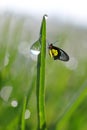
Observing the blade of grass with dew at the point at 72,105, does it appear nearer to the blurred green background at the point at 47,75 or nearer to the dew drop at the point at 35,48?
the blurred green background at the point at 47,75

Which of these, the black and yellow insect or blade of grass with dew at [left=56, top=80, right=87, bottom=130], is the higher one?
the black and yellow insect

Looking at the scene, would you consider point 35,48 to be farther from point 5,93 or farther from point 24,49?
point 5,93

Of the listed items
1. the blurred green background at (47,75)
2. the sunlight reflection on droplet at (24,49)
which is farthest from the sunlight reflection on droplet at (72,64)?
the sunlight reflection on droplet at (24,49)

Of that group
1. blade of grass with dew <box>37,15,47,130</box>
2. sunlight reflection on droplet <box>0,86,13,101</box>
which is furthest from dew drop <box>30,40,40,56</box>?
sunlight reflection on droplet <box>0,86,13,101</box>

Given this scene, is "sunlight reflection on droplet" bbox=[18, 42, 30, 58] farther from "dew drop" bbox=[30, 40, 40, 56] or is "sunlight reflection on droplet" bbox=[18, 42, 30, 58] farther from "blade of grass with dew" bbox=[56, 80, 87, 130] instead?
"blade of grass with dew" bbox=[56, 80, 87, 130]

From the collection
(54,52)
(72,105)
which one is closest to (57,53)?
(54,52)

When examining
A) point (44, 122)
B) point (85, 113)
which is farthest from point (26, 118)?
point (85, 113)
